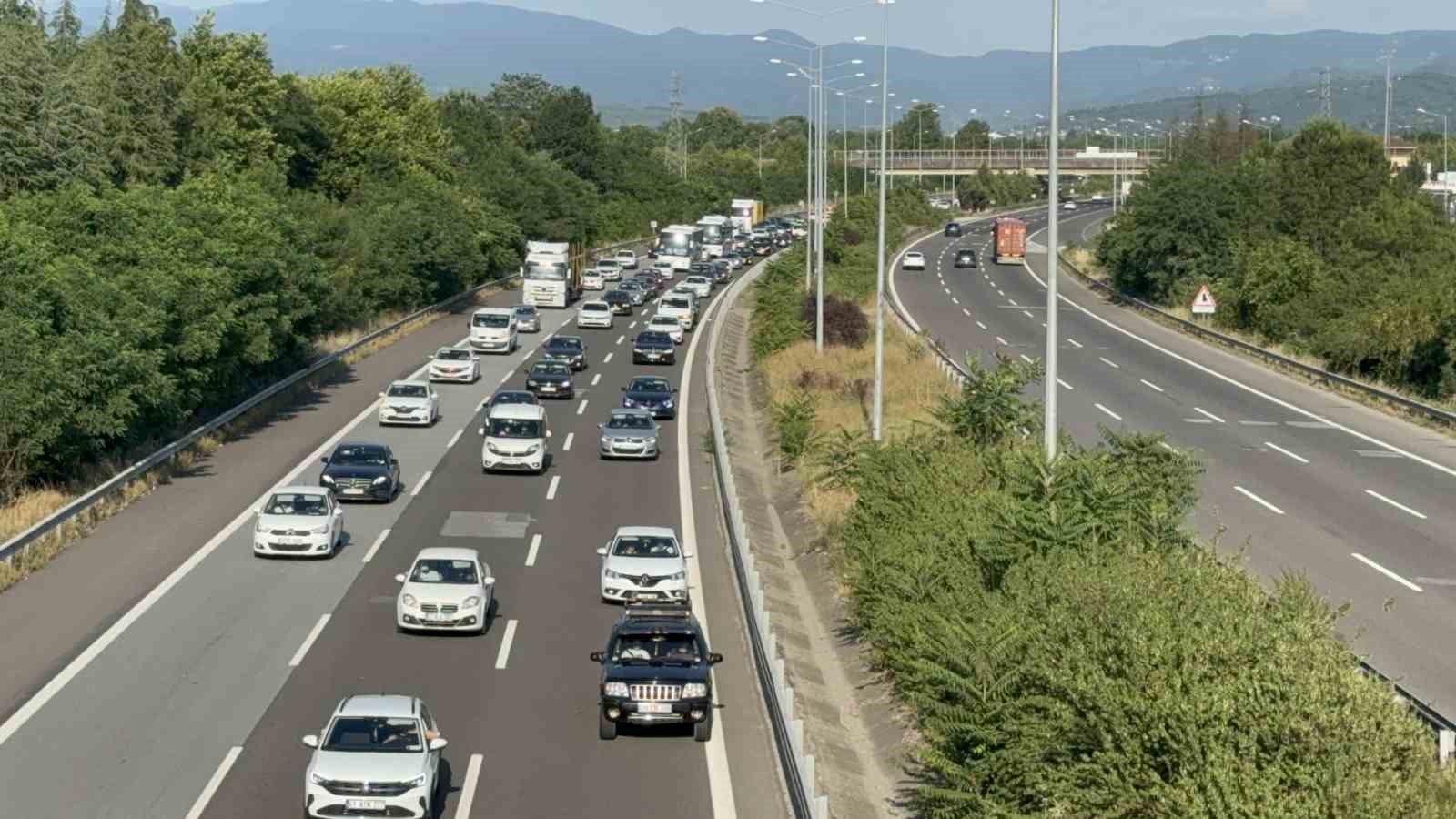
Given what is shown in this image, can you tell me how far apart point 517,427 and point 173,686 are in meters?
19.0

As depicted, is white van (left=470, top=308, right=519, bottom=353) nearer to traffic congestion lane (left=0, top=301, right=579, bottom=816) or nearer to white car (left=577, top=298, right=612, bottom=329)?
white car (left=577, top=298, right=612, bottom=329)

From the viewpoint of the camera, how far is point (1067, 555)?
2019cm

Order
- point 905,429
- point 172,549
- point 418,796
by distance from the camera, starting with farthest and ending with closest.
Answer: point 905,429 → point 172,549 → point 418,796

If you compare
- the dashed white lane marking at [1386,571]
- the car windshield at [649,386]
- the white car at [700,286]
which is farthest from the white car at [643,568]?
the white car at [700,286]

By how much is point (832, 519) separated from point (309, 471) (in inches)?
510

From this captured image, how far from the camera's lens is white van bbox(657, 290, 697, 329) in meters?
75.9

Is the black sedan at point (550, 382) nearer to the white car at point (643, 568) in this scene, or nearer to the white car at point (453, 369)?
the white car at point (453, 369)

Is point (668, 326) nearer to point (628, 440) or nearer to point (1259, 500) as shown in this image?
point (628, 440)

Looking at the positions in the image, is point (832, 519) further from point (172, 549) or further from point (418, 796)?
point (418, 796)

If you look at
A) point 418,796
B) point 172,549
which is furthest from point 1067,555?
point 172,549

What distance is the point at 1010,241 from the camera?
109 m

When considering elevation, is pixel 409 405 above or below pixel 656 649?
below

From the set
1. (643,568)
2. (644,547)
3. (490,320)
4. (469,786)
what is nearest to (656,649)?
(469,786)


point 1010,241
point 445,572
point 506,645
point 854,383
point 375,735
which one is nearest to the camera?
point 375,735
